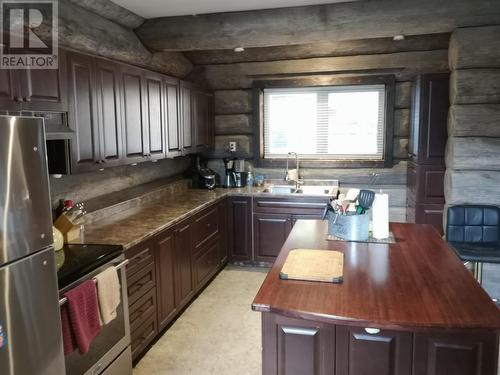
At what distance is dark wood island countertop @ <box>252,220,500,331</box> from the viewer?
1.49 m

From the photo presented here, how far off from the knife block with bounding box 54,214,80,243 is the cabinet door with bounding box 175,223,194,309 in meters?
0.88

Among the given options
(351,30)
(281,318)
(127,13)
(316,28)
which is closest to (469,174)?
(351,30)

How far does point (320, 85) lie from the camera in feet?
15.4

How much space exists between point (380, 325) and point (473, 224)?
2.19m

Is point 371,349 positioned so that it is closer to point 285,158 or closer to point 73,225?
point 73,225

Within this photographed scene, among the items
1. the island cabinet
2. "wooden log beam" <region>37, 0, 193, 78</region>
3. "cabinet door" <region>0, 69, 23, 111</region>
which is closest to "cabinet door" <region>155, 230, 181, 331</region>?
the island cabinet

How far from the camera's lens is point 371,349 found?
1.60 meters

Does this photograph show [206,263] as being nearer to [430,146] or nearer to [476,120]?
[430,146]

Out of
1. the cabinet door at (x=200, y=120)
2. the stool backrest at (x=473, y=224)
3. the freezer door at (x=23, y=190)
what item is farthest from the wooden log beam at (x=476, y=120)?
the freezer door at (x=23, y=190)

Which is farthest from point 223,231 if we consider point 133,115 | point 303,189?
point 133,115

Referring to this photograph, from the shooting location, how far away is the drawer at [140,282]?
2592mm

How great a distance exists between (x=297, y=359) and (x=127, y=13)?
3.05 m

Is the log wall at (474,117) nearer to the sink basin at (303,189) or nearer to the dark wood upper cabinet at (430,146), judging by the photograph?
the dark wood upper cabinet at (430,146)

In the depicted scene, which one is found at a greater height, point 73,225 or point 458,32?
point 458,32
